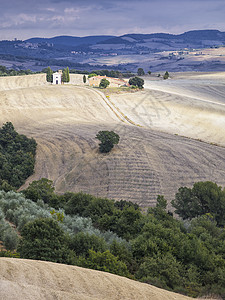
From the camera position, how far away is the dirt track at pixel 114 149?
46156 millimetres

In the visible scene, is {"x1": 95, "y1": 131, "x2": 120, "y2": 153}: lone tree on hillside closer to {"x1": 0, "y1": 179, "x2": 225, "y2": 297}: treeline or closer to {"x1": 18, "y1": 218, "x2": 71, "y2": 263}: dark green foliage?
{"x1": 0, "y1": 179, "x2": 225, "y2": 297}: treeline

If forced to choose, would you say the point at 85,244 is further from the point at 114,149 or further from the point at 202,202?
the point at 114,149

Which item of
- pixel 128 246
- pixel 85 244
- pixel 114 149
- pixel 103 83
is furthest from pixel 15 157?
pixel 103 83

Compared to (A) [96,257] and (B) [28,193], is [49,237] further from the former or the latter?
(B) [28,193]

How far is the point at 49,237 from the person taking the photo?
17.3 metres

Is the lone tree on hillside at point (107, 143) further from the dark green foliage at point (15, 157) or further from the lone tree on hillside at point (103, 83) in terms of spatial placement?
the lone tree on hillside at point (103, 83)

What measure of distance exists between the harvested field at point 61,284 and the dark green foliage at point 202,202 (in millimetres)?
19917

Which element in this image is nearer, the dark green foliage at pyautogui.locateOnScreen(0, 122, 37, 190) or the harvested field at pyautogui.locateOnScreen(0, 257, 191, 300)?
the harvested field at pyautogui.locateOnScreen(0, 257, 191, 300)

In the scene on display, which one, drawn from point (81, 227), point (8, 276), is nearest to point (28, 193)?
point (81, 227)

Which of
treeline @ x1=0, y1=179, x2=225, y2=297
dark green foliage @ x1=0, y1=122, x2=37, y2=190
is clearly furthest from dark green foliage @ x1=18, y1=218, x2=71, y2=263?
dark green foliage @ x1=0, y1=122, x2=37, y2=190

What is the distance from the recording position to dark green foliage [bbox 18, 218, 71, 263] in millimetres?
16484

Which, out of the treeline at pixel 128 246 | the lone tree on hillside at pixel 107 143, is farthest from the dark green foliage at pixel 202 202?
the lone tree on hillside at pixel 107 143

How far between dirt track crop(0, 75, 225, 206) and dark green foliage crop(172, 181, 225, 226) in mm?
6636

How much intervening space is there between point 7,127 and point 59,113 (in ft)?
89.6
